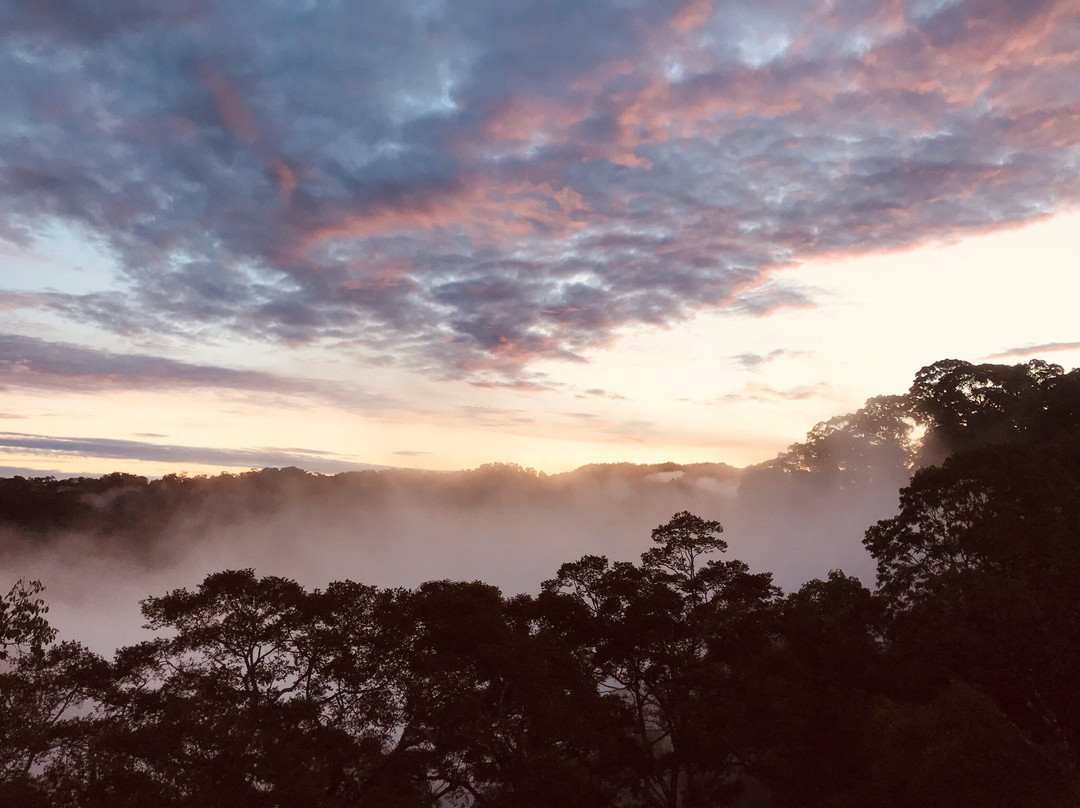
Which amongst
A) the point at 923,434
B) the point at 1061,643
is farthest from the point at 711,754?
the point at 923,434

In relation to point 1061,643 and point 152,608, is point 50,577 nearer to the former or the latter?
point 152,608

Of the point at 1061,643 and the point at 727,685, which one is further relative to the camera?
the point at 727,685

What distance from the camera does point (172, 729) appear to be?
18.5 meters

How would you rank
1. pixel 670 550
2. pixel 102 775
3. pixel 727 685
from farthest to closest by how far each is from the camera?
1. pixel 670 550
2. pixel 727 685
3. pixel 102 775

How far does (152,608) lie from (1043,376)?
62647 millimetres

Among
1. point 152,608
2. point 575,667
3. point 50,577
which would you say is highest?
point 152,608

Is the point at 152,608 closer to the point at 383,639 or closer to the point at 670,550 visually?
the point at 383,639

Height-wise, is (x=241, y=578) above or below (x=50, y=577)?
above

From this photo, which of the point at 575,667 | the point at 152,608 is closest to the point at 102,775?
the point at 152,608

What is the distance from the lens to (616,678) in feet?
91.0

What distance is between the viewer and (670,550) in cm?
2956

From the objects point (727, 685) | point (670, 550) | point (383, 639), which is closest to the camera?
point (383, 639)

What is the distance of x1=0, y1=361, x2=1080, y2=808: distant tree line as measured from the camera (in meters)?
18.1

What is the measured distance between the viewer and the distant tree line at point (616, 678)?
18141mm
